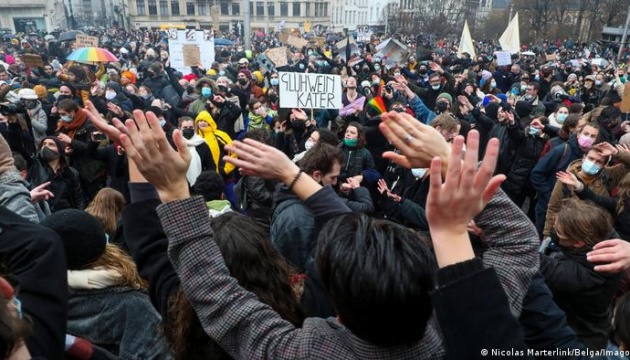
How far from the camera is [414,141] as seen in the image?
1388 mm

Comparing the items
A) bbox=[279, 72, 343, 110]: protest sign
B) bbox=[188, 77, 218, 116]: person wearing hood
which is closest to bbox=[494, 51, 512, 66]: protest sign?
bbox=[279, 72, 343, 110]: protest sign

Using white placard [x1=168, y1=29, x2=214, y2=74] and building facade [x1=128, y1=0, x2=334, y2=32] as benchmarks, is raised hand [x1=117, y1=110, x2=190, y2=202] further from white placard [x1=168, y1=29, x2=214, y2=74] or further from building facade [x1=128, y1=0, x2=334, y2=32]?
Result: building facade [x1=128, y1=0, x2=334, y2=32]

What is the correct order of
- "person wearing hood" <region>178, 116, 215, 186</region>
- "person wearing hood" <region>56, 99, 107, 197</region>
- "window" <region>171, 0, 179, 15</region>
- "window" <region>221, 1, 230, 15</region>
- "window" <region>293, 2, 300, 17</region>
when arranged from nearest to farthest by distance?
1. "person wearing hood" <region>178, 116, 215, 186</region>
2. "person wearing hood" <region>56, 99, 107, 197</region>
3. "window" <region>171, 0, 179, 15</region>
4. "window" <region>221, 1, 230, 15</region>
5. "window" <region>293, 2, 300, 17</region>

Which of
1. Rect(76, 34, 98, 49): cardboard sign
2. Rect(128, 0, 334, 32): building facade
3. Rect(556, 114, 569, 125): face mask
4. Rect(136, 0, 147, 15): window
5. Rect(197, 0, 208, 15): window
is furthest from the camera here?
Rect(197, 0, 208, 15): window

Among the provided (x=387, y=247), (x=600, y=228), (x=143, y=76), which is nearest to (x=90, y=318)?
(x=387, y=247)

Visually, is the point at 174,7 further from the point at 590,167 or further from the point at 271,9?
the point at 590,167

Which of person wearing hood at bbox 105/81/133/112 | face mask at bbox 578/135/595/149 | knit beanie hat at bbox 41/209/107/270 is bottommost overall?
person wearing hood at bbox 105/81/133/112

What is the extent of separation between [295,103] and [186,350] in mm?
5046

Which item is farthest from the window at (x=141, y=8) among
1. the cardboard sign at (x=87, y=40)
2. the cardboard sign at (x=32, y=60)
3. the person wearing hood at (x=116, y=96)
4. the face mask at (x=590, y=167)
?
the face mask at (x=590, y=167)

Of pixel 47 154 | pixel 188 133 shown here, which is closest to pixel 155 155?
pixel 47 154

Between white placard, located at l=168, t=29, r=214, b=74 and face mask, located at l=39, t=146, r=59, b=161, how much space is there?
291 inches

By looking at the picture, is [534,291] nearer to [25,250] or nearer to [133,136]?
[133,136]

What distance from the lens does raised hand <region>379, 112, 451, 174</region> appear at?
1.37m

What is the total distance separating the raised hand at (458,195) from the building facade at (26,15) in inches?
2269
